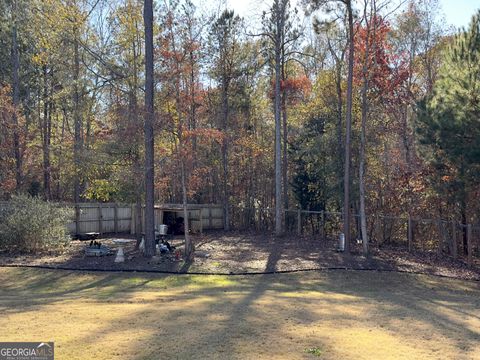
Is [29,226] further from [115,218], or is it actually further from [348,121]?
[348,121]

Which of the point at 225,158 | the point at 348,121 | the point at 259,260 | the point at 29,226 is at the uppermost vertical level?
the point at 348,121

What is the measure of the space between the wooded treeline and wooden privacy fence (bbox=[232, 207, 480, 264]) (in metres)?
0.68

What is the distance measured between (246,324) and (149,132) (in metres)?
10.7

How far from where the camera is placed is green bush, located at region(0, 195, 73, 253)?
16859 mm

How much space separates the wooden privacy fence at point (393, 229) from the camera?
17859mm

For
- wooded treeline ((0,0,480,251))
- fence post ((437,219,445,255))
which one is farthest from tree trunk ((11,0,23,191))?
fence post ((437,219,445,255))

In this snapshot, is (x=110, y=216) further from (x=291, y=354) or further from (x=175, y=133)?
(x=291, y=354)

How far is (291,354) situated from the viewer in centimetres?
514

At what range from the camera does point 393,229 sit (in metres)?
21.7

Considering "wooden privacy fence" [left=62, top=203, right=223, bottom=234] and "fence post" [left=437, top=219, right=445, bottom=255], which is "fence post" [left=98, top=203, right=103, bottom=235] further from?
"fence post" [left=437, top=219, right=445, bottom=255]

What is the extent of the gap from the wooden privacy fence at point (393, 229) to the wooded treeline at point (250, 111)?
682mm

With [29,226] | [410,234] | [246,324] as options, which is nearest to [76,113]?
[29,226]

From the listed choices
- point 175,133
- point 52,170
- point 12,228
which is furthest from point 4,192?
point 175,133

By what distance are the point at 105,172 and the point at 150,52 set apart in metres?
5.27
